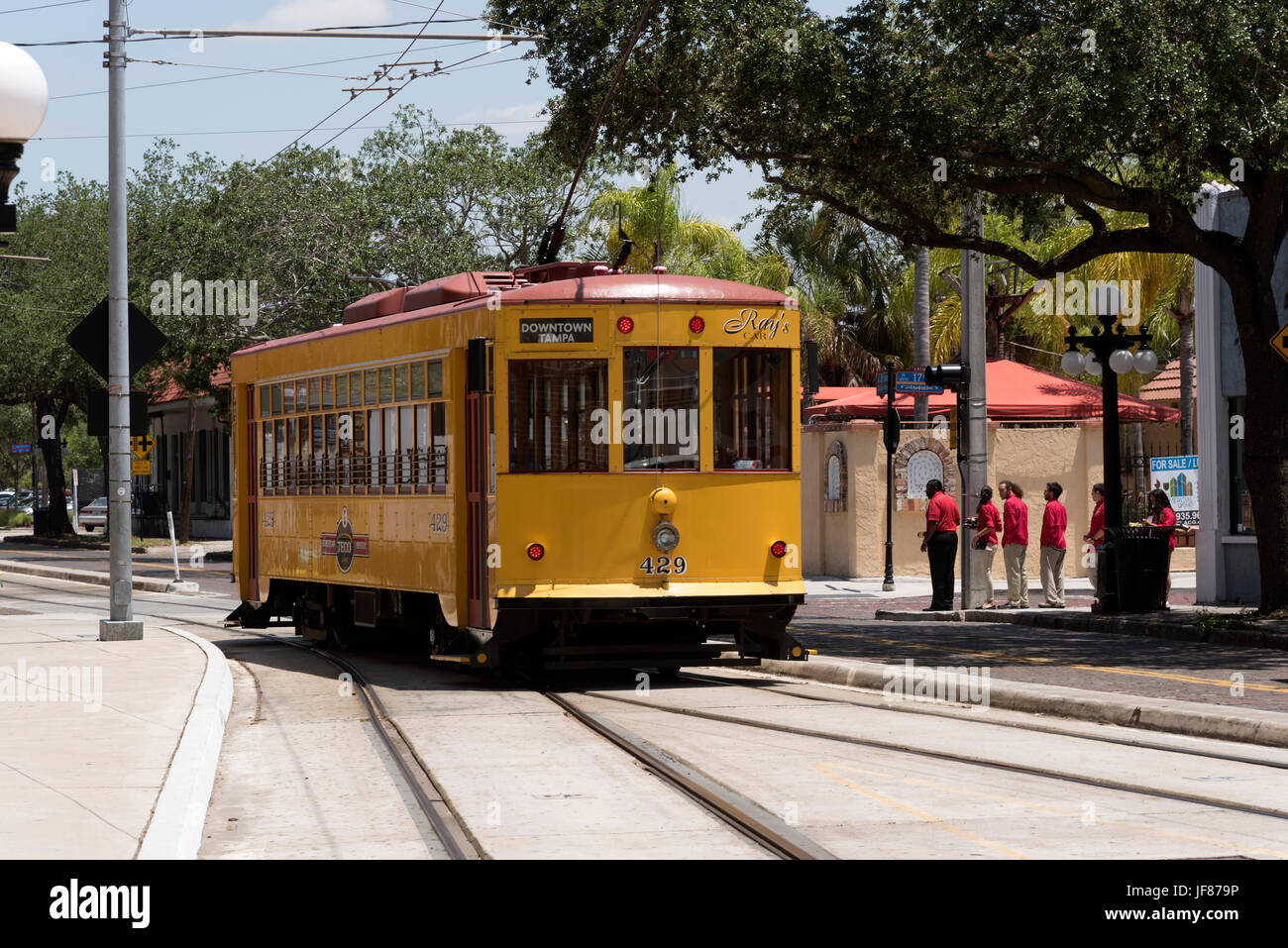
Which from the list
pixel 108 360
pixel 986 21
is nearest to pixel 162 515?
pixel 108 360

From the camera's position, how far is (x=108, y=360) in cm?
1905

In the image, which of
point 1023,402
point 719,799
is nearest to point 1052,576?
point 1023,402

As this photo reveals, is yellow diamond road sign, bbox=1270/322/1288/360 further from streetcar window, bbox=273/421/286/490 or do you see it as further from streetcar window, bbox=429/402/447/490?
streetcar window, bbox=273/421/286/490

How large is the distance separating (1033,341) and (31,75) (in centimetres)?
4873

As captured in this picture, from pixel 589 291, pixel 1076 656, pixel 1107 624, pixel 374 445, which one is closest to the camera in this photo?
pixel 589 291

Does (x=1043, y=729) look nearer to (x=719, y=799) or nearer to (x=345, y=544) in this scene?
(x=719, y=799)

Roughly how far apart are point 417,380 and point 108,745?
5.95 m

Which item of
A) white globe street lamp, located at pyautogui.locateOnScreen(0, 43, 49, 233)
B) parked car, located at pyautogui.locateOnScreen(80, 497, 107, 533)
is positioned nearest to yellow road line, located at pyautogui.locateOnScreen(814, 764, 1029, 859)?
white globe street lamp, located at pyautogui.locateOnScreen(0, 43, 49, 233)

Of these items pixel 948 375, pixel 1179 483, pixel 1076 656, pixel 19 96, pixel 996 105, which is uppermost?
pixel 996 105

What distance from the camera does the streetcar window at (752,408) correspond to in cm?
1495

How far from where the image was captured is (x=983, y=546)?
81.2 feet

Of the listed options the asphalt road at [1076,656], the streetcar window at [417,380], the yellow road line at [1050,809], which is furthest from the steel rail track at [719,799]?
the asphalt road at [1076,656]

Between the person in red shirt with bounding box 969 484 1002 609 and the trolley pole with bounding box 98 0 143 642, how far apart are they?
11569 millimetres
